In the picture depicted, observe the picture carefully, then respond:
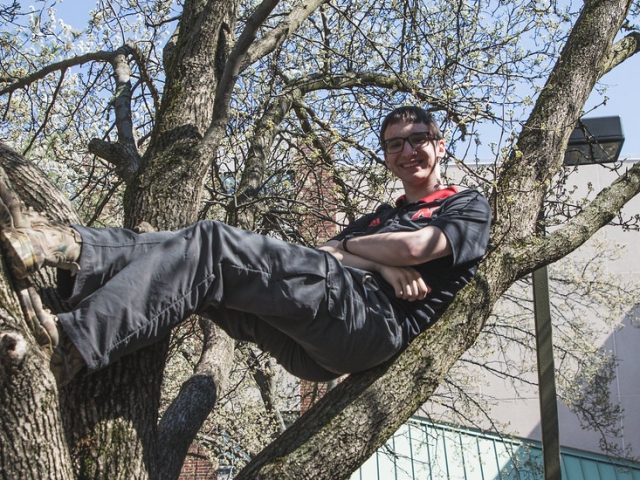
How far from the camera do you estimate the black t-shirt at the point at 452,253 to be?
3420 mm

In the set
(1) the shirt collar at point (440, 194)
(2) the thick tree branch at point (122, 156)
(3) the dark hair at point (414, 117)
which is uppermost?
(2) the thick tree branch at point (122, 156)

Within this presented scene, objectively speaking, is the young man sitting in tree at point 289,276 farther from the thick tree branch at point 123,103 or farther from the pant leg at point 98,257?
the thick tree branch at point 123,103

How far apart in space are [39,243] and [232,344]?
2.68 m

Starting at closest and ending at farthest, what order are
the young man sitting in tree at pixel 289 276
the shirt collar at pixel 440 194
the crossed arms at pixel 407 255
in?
1. the young man sitting in tree at pixel 289 276
2. the crossed arms at pixel 407 255
3. the shirt collar at pixel 440 194

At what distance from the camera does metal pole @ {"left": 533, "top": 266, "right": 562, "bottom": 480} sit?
19.4 feet

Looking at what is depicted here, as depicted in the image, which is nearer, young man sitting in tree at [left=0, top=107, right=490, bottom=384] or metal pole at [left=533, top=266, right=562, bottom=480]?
young man sitting in tree at [left=0, top=107, right=490, bottom=384]

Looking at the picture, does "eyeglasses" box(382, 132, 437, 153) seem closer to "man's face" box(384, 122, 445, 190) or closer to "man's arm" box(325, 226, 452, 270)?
"man's face" box(384, 122, 445, 190)

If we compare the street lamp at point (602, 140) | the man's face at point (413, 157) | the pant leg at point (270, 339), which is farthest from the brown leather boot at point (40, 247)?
the street lamp at point (602, 140)

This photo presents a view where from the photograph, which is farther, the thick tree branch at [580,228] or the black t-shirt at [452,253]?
the thick tree branch at [580,228]

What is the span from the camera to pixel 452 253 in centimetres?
343

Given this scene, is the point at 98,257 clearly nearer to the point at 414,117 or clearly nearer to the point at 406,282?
the point at 406,282

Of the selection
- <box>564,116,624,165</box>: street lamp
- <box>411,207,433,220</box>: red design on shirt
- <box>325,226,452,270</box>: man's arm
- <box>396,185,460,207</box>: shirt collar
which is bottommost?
<box>325,226,452,270</box>: man's arm

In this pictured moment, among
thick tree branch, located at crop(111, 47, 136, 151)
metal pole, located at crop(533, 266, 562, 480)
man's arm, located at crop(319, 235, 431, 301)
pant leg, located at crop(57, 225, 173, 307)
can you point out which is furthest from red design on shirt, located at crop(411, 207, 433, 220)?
metal pole, located at crop(533, 266, 562, 480)

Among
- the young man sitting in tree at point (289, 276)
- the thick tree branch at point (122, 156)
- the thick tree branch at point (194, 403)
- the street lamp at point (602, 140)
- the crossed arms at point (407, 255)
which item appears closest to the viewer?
the young man sitting in tree at point (289, 276)
